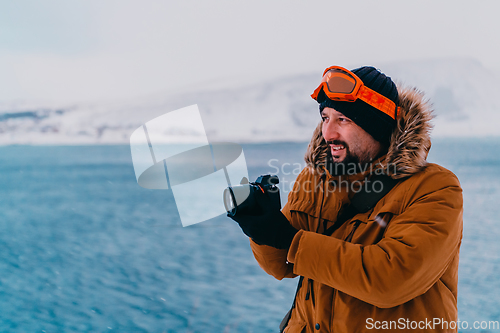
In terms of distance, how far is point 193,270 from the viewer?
723 centimetres

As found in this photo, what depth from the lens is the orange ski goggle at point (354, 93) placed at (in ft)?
4.02

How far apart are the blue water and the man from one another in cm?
34

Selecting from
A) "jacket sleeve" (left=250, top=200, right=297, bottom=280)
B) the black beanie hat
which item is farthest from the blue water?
the black beanie hat

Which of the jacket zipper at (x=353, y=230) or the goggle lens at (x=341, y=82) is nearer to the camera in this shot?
the jacket zipper at (x=353, y=230)

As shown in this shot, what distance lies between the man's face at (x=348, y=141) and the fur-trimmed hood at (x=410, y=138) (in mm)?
89

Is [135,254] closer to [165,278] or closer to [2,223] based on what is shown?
[165,278]

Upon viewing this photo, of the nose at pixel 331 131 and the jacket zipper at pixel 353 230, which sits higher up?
the nose at pixel 331 131

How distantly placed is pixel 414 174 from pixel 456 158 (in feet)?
87.5

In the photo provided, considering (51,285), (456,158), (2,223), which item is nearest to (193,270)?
(51,285)

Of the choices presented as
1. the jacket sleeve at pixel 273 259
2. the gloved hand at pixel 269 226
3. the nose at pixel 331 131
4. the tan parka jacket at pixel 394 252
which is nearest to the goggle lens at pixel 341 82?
the nose at pixel 331 131

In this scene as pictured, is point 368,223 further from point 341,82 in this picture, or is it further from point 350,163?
point 341,82

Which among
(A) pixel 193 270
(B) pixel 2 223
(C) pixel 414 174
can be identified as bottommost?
(A) pixel 193 270

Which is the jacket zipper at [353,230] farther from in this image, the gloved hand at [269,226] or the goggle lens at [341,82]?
the goggle lens at [341,82]

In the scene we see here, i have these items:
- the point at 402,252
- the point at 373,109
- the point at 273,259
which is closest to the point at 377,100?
the point at 373,109
